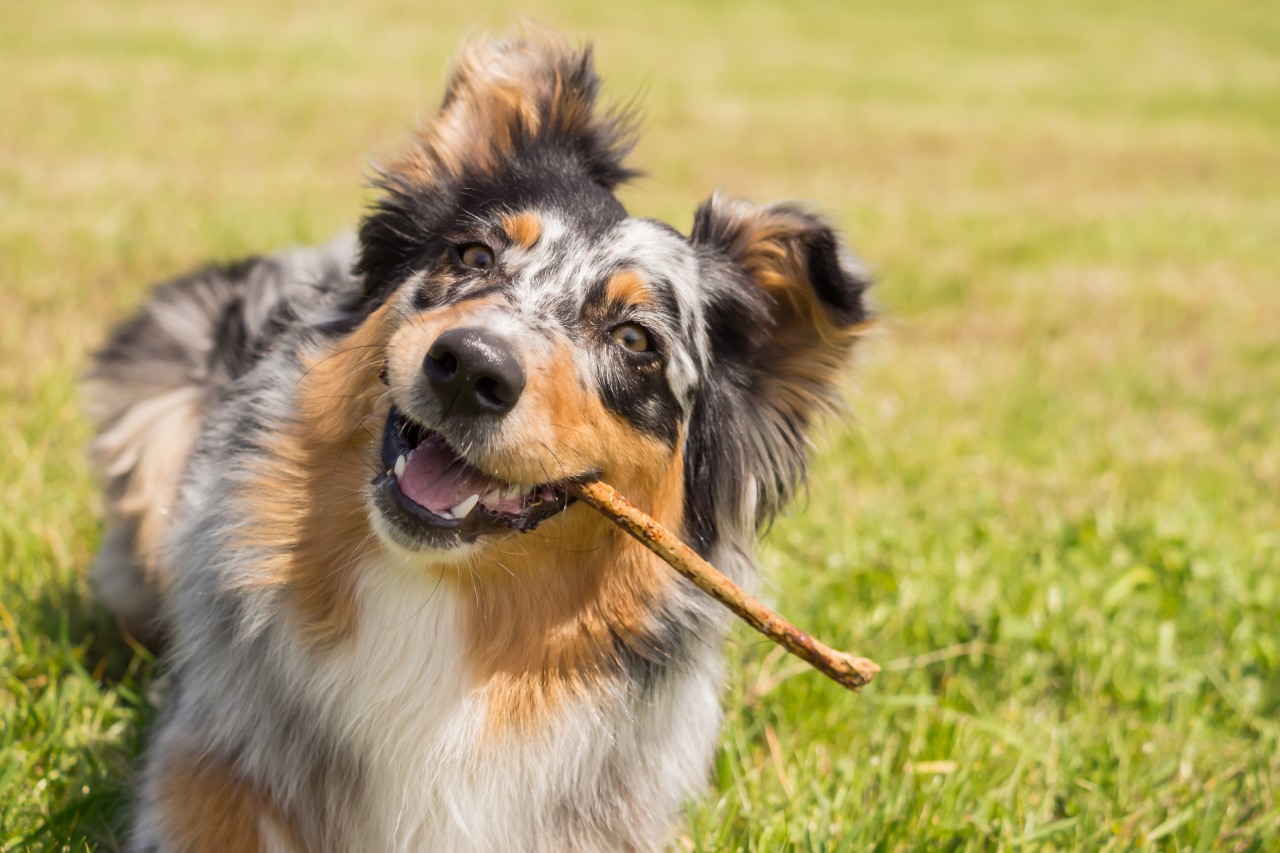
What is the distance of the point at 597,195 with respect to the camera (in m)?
3.81

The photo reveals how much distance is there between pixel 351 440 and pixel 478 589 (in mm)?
540

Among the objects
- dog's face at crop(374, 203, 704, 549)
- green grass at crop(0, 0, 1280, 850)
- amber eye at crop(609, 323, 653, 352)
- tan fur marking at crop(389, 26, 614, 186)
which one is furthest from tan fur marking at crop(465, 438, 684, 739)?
tan fur marking at crop(389, 26, 614, 186)

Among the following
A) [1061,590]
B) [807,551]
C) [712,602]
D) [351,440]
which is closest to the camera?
[351,440]

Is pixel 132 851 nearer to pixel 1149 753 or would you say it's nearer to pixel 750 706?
pixel 750 706

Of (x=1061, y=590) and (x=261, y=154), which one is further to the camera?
(x=261, y=154)

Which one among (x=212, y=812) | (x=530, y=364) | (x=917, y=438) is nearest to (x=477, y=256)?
(x=530, y=364)

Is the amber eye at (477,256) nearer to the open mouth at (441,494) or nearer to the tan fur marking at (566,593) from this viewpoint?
the tan fur marking at (566,593)

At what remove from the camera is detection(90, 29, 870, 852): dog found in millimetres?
3158

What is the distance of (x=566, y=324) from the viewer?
11.0 ft

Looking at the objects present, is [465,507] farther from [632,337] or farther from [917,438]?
[917,438]

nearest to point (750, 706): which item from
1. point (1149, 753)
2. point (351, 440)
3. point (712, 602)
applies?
point (712, 602)

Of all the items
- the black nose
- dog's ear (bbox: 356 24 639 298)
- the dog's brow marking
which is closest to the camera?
the black nose

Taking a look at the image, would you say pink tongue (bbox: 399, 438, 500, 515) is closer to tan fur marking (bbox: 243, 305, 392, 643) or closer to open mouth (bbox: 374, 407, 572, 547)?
open mouth (bbox: 374, 407, 572, 547)

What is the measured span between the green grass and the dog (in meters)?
Result: 0.37
